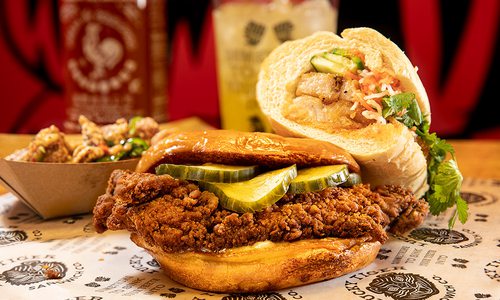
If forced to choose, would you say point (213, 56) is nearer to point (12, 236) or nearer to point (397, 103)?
point (12, 236)

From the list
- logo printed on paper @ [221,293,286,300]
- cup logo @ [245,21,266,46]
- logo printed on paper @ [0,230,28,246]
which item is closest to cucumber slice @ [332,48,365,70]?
logo printed on paper @ [221,293,286,300]

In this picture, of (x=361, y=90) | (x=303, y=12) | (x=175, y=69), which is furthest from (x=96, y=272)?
(x=175, y=69)

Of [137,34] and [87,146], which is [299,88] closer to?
[87,146]

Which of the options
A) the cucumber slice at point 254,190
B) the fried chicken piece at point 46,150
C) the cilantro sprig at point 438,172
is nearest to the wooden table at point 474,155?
the fried chicken piece at point 46,150

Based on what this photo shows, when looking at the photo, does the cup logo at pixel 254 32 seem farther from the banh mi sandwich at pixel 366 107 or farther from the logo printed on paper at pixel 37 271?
the logo printed on paper at pixel 37 271

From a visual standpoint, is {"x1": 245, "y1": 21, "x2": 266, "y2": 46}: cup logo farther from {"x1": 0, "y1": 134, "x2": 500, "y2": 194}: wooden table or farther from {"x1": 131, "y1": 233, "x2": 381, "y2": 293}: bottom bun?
{"x1": 131, "y1": 233, "x2": 381, "y2": 293}: bottom bun

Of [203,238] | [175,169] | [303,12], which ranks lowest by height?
[203,238]
